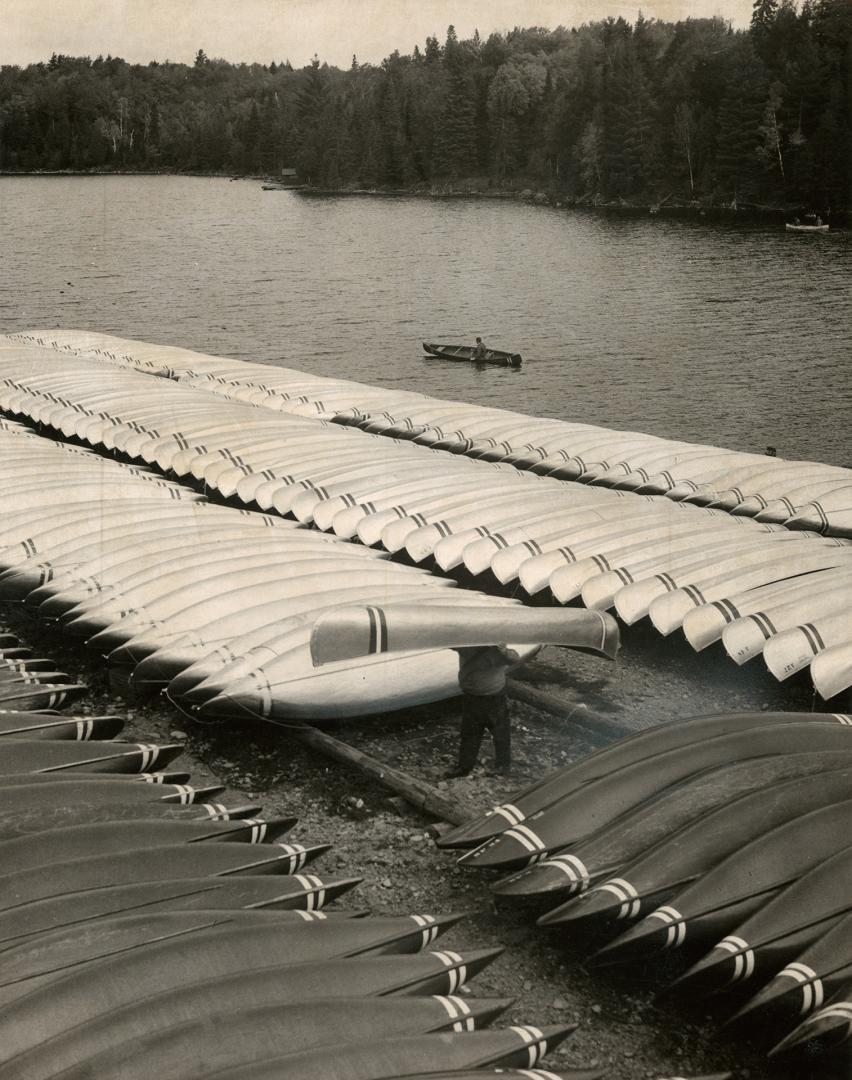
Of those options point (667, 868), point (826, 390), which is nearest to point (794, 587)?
point (667, 868)

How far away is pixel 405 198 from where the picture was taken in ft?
365

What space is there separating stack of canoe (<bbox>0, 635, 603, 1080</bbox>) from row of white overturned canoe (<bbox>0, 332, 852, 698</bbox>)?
19.9 ft

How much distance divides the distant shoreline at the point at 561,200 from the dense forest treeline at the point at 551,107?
0.73m

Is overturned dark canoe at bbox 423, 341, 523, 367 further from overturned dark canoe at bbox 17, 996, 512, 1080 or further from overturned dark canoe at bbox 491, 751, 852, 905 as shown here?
overturned dark canoe at bbox 17, 996, 512, 1080

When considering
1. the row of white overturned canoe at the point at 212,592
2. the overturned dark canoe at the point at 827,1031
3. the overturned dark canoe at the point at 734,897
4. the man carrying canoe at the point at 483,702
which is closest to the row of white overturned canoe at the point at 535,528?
the row of white overturned canoe at the point at 212,592

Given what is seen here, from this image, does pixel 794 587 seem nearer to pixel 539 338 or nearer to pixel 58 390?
pixel 58 390

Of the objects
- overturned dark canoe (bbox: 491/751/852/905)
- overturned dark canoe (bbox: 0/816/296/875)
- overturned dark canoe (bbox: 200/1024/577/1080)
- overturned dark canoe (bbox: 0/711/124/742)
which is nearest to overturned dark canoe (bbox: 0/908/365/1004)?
overturned dark canoe (bbox: 0/816/296/875)

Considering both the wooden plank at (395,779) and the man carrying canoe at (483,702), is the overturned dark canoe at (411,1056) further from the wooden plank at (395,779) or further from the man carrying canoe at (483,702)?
the man carrying canoe at (483,702)

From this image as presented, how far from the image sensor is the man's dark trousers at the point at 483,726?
369 inches

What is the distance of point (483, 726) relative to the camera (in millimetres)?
9555

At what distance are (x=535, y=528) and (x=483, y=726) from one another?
19.1ft

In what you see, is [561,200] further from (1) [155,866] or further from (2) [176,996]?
(2) [176,996]

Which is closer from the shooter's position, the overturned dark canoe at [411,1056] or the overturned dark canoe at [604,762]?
the overturned dark canoe at [411,1056]

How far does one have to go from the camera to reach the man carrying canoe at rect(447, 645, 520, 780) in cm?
912
